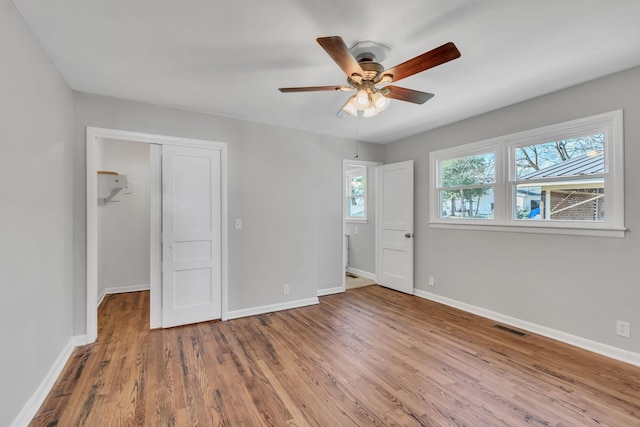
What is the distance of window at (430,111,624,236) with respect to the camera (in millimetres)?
2637

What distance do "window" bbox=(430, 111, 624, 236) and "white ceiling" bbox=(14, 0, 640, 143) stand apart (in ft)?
1.69

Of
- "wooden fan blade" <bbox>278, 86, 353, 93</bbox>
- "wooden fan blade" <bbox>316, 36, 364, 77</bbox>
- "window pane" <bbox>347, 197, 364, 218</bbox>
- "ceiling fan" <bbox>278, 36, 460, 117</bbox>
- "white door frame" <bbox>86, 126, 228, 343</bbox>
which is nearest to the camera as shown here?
"wooden fan blade" <bbox>316, 36, 364, 77</bbox>

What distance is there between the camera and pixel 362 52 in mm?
2143

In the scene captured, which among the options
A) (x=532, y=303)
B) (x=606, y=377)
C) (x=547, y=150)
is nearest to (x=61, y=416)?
(x=606, y=377)

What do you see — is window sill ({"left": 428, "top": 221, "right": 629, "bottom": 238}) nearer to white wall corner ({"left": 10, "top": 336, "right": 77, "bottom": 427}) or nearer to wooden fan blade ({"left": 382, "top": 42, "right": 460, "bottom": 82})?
wooden fan blade ({"left": 382, "top": 42, "right": 460, "bottom": 82})

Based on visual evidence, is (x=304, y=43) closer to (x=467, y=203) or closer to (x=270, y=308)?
(x=467, y=203)

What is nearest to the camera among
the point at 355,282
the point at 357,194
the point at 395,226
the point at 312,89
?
the point at 312,89

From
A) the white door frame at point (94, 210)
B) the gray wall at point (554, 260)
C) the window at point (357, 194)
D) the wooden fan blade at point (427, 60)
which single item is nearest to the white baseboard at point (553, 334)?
the gray wall at point (554, 260)

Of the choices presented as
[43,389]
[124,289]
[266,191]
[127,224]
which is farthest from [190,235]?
[124,289]

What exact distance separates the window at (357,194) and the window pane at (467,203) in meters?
1.78

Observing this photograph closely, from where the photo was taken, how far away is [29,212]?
1.89 metres

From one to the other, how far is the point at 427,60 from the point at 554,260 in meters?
2.55

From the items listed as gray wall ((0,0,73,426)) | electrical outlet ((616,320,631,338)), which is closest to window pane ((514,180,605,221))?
electrical outlet ((616,320,631,338))

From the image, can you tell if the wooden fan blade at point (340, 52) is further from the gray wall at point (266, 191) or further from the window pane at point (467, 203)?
the window pane at point (467, 203)
